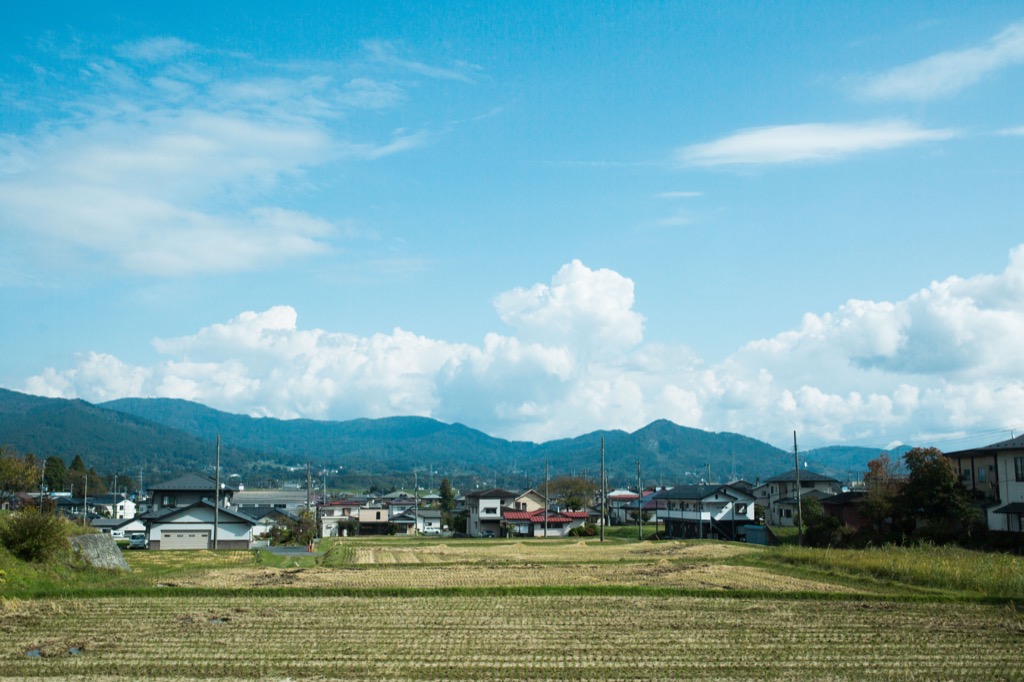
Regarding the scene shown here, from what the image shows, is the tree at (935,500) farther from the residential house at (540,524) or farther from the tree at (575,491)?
the tree at (575,491)

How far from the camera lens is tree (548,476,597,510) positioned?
7769 centimetres

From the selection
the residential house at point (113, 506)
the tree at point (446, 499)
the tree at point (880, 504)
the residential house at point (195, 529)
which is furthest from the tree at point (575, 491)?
the residential house at point (113, 506)

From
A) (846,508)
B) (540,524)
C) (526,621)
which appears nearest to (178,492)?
(540,524)

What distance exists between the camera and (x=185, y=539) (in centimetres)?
Answer: 4512

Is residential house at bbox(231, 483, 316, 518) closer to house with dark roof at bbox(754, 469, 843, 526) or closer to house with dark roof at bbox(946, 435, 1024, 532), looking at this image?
house with dark roof at bbox(754, 469, 843, 526)

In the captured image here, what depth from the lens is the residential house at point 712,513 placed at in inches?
2216

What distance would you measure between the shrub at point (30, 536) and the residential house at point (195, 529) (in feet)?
69.0

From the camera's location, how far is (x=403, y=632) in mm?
16125

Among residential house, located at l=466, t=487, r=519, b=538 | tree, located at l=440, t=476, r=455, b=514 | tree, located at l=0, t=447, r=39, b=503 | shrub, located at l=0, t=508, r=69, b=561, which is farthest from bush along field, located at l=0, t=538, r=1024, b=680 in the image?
tree, located at l=440, t=476, r=455, b=514

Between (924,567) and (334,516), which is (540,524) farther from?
(924,567)

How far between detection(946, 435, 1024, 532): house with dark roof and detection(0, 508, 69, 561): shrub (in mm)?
35919

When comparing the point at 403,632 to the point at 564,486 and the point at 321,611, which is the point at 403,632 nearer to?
the point at 321,611

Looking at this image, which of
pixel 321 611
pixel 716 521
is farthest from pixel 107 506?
pixel 321 611

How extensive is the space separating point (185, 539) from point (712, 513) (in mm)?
33294
